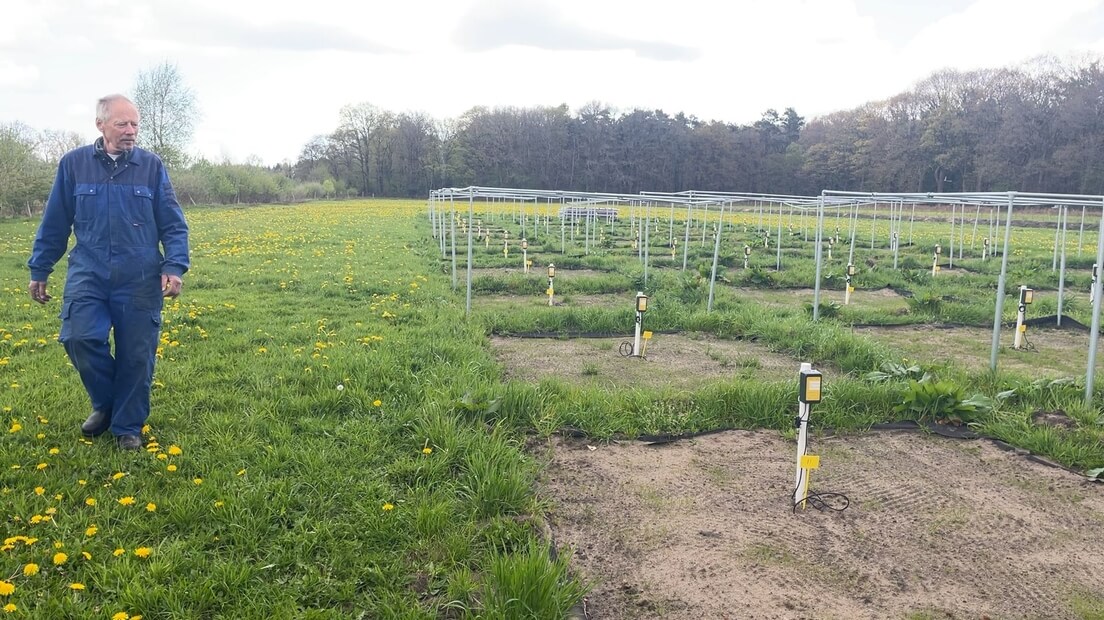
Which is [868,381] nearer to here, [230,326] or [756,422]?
[756,422]

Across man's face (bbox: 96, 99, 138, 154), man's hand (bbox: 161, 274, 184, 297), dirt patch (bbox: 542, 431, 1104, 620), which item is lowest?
dirt patch (bbox: 542, 431, 1104, 620)

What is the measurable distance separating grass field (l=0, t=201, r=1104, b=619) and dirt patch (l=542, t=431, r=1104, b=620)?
0.28 m

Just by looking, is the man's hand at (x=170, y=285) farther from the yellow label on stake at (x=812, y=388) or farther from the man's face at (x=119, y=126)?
the yellow label on stake at (x=812, y=388)

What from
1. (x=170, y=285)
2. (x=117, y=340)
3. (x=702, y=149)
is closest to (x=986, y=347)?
(x=170, y=285)

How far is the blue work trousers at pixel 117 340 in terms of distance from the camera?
3895mm

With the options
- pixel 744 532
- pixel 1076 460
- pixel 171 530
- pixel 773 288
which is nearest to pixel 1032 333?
pixel 773 288

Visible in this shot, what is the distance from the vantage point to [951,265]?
16328mm

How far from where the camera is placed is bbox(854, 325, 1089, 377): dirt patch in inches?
293

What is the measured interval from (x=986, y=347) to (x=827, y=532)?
602 cm

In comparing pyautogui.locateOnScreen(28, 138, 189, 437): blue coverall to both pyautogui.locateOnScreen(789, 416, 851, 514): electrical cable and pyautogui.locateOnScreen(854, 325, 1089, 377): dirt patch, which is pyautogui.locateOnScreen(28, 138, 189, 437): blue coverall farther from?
pyautogui.locateOnScreen(854, 325, 1089, 377): dirt patch

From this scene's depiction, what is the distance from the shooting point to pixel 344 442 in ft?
14.4

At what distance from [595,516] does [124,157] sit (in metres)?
3.35

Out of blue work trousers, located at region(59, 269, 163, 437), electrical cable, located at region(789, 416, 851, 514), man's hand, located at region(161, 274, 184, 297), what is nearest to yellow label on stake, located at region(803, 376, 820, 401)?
electrical cable, located at region(789, 416, 851, 514)

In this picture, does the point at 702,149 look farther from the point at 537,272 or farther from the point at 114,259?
the point at 114,259
